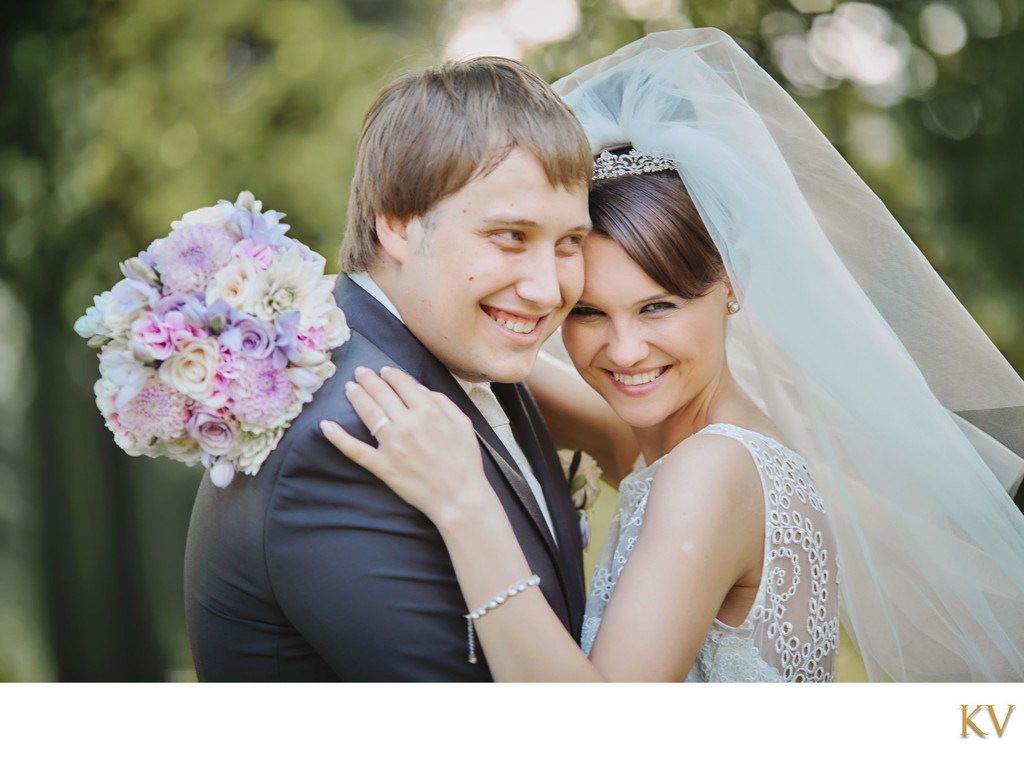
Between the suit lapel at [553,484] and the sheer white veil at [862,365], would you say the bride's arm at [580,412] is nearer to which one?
the suit lapel at [553,484]

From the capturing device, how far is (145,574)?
22.5ft

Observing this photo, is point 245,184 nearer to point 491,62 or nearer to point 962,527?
point 491,62

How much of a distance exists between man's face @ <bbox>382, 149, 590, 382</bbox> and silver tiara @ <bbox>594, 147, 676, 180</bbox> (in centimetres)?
30

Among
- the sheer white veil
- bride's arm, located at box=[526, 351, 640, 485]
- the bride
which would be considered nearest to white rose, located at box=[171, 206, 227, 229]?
the bride

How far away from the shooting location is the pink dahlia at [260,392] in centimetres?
212

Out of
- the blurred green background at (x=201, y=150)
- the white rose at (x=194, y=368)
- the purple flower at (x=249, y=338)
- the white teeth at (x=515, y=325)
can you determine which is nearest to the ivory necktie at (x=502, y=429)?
the white teeth at (x=515, y=325)

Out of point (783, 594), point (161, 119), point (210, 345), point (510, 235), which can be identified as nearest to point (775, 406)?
point (783, 594)

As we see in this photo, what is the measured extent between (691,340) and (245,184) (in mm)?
3880

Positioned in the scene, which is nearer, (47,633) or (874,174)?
(874,174)

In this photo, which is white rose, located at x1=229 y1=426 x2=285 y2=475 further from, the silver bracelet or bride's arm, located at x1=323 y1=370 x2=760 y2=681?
the silver bracelet

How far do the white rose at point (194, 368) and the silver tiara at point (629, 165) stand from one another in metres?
1.33

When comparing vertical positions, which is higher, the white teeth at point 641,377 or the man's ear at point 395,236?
the man's ear at point 395,236

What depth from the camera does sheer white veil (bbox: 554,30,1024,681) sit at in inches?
107
